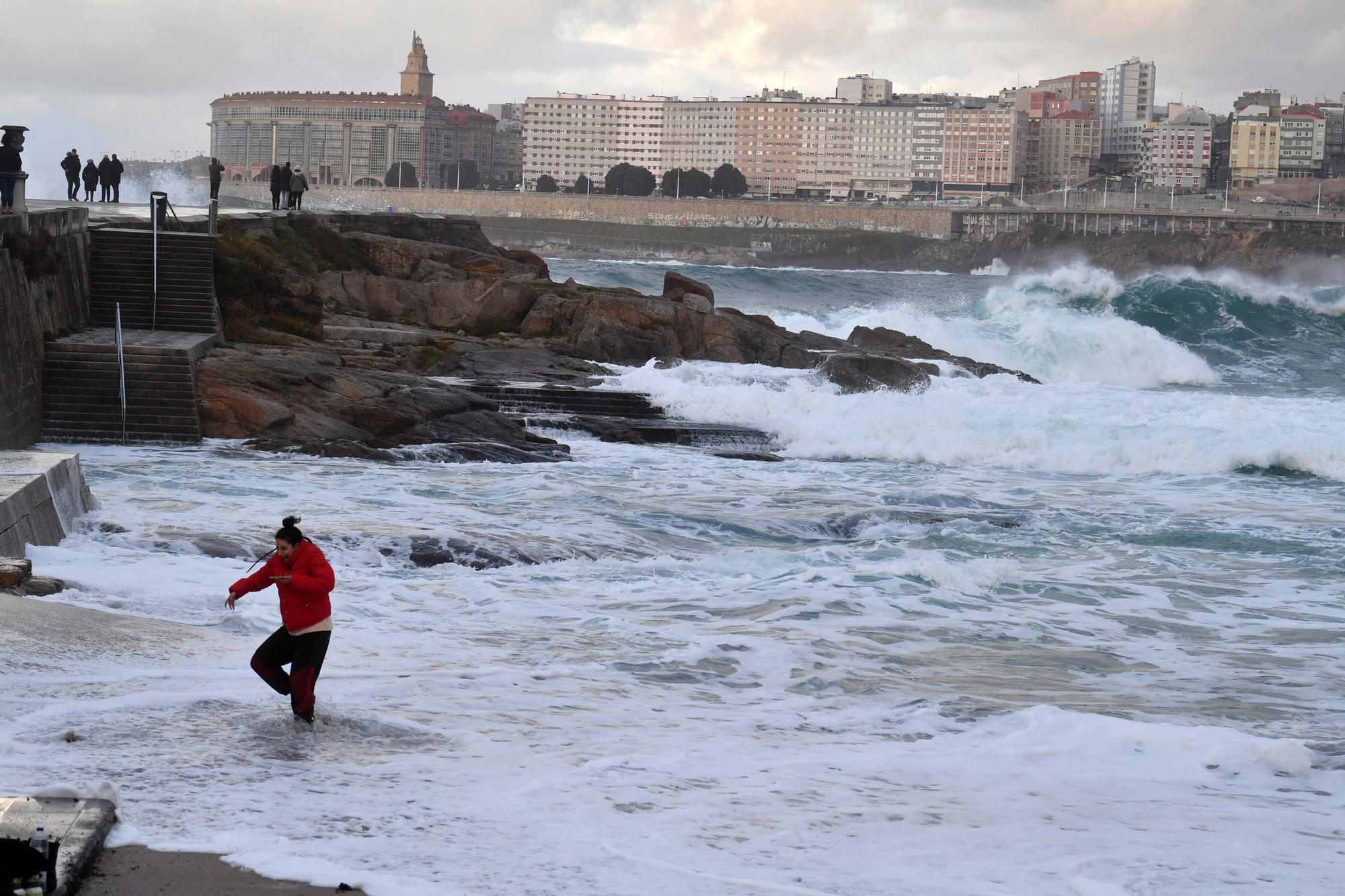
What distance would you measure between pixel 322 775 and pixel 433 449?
1136 cm

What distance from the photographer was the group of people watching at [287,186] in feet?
104

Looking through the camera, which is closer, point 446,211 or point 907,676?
point 907,676

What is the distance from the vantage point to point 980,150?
18400cm

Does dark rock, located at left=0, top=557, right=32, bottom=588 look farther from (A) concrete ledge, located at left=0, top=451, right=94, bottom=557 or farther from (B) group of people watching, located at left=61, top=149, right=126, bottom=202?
(B) group of people watching, located at left=61, top=149, right=126, bottom=202

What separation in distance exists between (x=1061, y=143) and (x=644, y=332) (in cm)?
17731

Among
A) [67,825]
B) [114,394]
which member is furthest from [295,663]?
[114,394]

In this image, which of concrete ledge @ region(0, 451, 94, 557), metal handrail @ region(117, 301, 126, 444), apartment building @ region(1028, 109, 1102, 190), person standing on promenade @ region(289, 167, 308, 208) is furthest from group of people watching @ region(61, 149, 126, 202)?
apartment building @ region(1028, 109, 1102, 190)

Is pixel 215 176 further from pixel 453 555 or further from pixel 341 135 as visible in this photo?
pixel 341 135

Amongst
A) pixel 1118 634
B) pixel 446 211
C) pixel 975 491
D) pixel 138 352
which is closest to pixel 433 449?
pixel 138 352

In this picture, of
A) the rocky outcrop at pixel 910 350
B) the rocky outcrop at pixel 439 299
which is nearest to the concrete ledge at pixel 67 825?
the rocky outcrop at pixel 439 299

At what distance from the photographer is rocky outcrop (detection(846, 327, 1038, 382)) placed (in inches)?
1162

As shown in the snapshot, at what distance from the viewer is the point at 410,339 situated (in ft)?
80.4

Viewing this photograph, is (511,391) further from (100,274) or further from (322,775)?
(322,775)

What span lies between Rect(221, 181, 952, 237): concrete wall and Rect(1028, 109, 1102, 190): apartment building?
5915 cm
